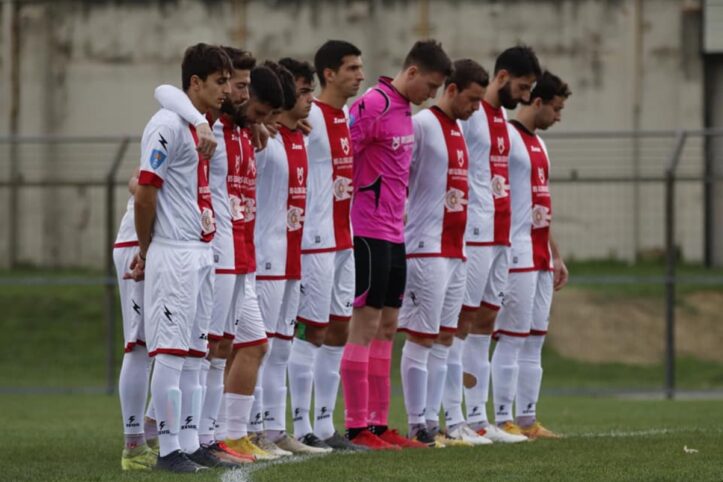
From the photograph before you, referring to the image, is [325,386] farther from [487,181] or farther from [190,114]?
[190,114]

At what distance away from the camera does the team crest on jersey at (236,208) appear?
10099 millimetres

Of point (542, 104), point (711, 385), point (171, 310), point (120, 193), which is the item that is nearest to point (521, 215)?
point (542, 104)

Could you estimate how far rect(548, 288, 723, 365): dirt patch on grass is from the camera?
21.7 metres

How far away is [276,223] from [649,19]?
1748cm

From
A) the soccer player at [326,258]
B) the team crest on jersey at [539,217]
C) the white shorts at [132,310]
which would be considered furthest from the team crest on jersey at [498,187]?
the white shorts at [132,310]

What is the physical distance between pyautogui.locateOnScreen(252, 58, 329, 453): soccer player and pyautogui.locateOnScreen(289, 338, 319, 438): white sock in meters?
0.24

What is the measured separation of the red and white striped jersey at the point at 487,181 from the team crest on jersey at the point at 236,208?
245 cm

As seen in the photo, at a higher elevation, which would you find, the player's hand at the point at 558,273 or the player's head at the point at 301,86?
the player's head at the point at 301,86

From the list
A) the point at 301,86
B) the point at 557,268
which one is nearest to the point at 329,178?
the point at 301,86

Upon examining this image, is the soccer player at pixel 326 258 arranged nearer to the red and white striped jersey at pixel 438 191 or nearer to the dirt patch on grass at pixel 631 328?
the red and white striped jersey at pixel 438 191

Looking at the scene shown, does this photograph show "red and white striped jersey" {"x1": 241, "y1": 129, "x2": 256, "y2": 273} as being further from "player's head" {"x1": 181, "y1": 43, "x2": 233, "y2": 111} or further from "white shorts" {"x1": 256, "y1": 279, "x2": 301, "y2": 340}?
"player's head" {"x1": 181, "y1": 43, "x2": 233, "y2": 111}

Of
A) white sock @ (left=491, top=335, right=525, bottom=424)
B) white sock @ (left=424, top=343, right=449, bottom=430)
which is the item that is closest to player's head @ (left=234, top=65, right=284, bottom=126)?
white sock @ (left=424, top=343, right=449, bottom=430)

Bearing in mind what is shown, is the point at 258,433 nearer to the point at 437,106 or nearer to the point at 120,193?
the point at 437,106

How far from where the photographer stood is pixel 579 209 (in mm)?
21281
